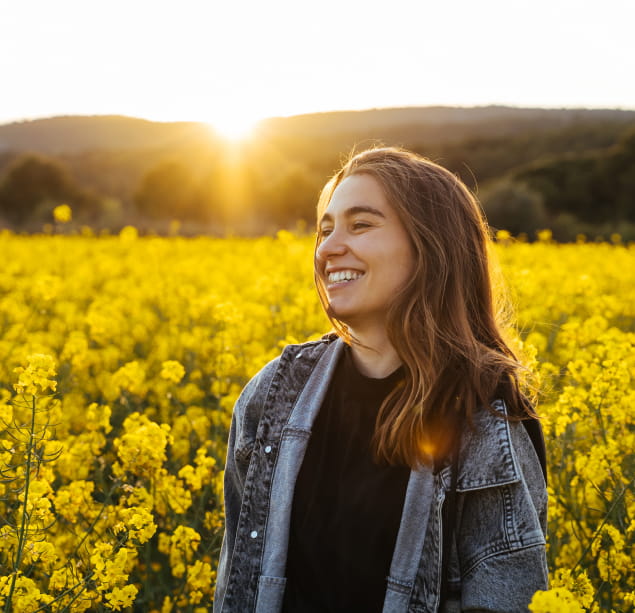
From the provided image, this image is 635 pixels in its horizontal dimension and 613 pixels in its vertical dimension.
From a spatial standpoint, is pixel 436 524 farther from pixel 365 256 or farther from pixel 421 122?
pixel 421 122

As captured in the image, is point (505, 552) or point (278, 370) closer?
point (505, 552)

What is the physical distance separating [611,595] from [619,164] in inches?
1294

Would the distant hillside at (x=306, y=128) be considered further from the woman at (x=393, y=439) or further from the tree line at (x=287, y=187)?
the woman at (x=393, y=439)

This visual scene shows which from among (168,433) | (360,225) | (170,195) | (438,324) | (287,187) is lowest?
(168,433)

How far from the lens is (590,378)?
287 cm

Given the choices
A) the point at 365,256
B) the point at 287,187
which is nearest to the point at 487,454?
the point at 365,256

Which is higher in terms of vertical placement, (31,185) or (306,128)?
(306,128)

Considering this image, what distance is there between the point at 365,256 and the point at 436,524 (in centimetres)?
72

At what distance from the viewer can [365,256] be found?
1.91 m

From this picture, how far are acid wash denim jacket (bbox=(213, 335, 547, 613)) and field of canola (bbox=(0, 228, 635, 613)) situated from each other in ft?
0.67

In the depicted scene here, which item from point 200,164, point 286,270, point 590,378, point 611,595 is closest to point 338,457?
point 611,595

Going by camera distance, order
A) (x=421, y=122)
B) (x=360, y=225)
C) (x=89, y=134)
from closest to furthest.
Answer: (x=360, y=225) → (x=421, y=122) → (x=89, y=134)

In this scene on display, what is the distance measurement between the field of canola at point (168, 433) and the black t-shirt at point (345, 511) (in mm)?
435

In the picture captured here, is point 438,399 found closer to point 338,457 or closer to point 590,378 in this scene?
point 338,457
